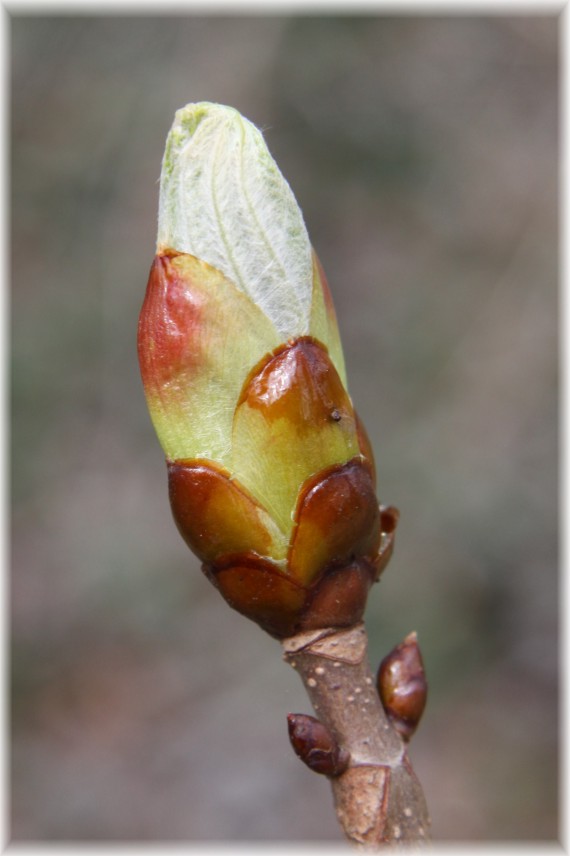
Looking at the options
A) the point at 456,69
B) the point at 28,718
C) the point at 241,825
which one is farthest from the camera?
the point at 456,69

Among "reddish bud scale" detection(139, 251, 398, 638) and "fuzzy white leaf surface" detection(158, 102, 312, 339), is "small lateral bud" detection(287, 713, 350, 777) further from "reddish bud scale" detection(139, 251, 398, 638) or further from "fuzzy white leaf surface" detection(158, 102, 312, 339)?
"fuzzy white leaf surface" detection(158, 102, 312, 339)

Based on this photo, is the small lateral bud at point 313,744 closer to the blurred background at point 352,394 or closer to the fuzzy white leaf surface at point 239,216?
the fuzzy white leaf surface at point 239,216

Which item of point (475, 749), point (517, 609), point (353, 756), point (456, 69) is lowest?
point (475, 749)

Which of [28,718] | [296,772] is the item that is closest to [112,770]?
[28,718]

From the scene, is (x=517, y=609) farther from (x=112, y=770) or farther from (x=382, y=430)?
(x=112, y=770)

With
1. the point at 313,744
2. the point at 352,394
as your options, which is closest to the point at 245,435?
the point at 313,744

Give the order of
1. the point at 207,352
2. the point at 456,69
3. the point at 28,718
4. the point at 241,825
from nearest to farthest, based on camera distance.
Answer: the point at 207,352
the point at 241,825
the point at 28,718
the point at 456,69
